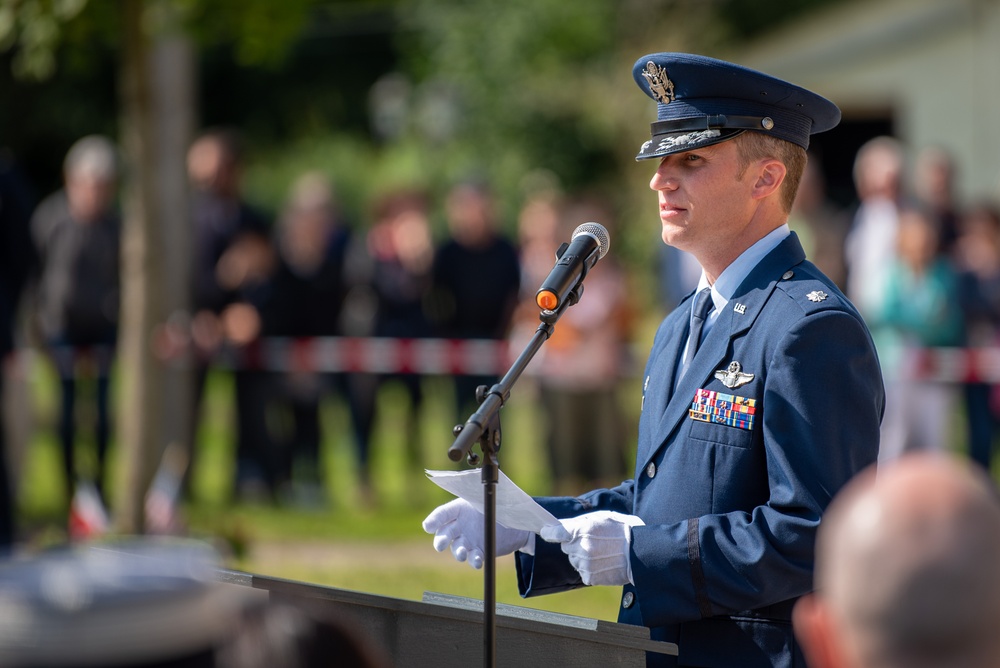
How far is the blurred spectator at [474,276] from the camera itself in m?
10.8

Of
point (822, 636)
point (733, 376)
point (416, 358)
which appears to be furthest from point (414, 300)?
point (822, 636)

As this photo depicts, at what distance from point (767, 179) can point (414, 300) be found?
800cm

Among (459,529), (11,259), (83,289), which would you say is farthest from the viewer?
(83,289)

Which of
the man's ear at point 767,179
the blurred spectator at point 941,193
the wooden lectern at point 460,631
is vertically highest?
the blurred spectator at point 941,193

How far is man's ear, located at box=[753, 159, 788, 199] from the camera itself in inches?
125

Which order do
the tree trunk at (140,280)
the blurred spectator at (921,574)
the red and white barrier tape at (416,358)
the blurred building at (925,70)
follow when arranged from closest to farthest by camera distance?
the blurred spectator at (921,574) < the tree trunk at (140,280) < the red and white barrier tape at (416,358) < the blurred building at (925,70)

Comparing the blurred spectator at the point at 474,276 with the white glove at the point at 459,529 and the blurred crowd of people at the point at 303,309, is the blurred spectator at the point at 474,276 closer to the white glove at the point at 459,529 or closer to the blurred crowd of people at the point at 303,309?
the blurred crowd of people at the point at 303,309

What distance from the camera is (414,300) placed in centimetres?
1108

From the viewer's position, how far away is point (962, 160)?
21828mm

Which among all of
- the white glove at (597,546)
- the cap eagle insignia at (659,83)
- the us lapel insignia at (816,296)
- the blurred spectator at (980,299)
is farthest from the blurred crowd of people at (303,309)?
the white glove at (597,546)

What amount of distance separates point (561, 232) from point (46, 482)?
4449 millimetres

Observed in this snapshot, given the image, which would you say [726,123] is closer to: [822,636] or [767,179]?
[767,179]

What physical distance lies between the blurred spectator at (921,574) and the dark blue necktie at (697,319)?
1.62 m

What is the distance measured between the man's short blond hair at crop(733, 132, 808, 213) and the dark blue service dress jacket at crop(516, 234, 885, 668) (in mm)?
124
